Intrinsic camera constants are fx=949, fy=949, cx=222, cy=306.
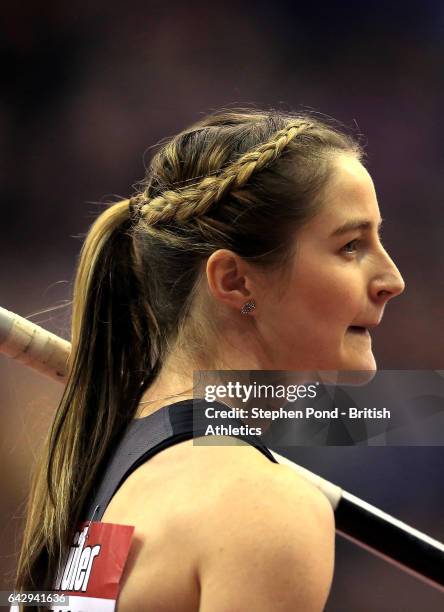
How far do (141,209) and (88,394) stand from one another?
0.23 meters

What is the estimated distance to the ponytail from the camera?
104cm

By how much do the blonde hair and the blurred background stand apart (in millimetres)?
1847

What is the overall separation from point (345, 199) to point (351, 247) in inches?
2.1

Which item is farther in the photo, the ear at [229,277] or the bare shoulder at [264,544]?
the ear at [229,277]

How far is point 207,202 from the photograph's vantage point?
1.06m

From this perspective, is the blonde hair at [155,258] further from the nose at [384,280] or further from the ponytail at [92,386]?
the nose at [384,280]

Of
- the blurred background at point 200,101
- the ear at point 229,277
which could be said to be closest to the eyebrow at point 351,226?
the ear at point 229,277

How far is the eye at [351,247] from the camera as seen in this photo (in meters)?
1.05

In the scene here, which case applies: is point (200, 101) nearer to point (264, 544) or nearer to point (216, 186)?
point (216, 186)

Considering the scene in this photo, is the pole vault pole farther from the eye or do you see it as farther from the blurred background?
the blurred background

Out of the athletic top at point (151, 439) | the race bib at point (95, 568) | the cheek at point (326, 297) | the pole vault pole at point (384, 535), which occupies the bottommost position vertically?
the race bib at point (95, 568)

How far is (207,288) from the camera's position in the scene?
1.06m

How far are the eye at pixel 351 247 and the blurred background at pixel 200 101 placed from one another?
6.42 feet

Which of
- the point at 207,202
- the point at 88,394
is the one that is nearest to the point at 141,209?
the point at 207,202
